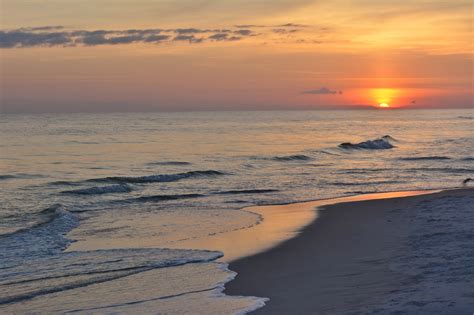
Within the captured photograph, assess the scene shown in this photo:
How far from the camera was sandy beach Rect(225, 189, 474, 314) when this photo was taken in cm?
993

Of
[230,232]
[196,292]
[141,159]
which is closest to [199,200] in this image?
[230,232]

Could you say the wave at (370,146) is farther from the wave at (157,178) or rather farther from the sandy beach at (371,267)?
the sandy beach at (371,267)

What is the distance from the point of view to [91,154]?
4959 centimetres

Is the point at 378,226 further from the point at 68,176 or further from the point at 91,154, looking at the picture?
the point at 91,154

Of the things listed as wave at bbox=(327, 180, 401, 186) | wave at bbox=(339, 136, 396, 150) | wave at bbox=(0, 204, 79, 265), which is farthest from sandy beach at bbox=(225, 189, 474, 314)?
wave at bbox=(339, 136, 396, 150)

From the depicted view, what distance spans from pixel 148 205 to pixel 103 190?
5282 millimetres

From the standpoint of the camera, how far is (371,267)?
12.7m

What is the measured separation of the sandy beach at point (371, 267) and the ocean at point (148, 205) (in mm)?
785

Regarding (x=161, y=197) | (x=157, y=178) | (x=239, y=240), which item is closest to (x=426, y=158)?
(x=157, y=178)

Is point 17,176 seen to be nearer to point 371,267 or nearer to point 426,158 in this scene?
point 371,267

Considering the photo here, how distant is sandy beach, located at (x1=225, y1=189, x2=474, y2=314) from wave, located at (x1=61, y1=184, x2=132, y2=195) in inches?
470

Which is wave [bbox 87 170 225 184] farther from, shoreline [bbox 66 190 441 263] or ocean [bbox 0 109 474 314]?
shoreline [bbox 66 190 441 263]

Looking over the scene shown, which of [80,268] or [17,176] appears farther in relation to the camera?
[17,176]

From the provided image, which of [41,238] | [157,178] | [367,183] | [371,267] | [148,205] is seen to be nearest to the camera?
[371,267]
